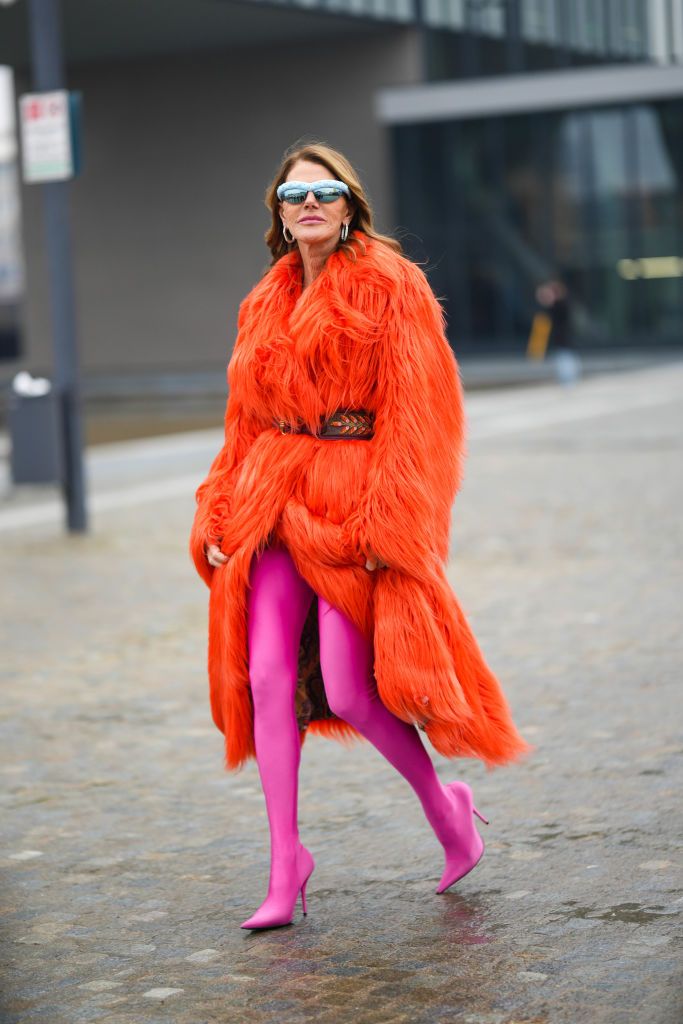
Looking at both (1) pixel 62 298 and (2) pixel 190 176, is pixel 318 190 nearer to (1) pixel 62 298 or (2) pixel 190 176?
(1) pixel 62 298

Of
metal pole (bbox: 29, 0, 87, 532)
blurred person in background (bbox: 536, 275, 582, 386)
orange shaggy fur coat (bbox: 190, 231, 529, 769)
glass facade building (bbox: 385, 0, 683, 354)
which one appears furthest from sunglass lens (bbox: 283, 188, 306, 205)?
glass facade building (bbox: 385, 0, 683, 354)

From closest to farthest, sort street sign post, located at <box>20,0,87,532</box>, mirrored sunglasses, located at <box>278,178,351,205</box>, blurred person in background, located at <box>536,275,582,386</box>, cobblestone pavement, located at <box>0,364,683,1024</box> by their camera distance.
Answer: cobblestone pavement, located at <box>0,364,683,1024</box> < mirrored sunglasses, located at <box>278,178,351,205</box> < street sign post, located at <box>20,0,87,532</box> < blurred person in background, located at <box>536,275,582,386</box>

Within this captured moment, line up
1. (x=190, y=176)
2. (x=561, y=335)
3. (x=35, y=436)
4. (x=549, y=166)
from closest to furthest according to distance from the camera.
A: (x=35, y=436)
(x=561, y=335)
(x=549, y=166)
(x=190, y=176)

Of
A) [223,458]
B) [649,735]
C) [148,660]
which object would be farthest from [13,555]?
[223,458]

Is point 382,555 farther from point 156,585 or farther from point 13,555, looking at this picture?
point 13,555

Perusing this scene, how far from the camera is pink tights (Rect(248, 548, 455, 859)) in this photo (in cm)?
408

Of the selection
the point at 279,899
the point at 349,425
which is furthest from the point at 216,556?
the point at 279,899

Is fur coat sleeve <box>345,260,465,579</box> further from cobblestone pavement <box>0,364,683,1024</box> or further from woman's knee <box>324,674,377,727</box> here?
cobblestone pavement <box>0,364,683,1024</box>

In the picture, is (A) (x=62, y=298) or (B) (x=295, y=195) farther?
(A) (x=62, y=298)

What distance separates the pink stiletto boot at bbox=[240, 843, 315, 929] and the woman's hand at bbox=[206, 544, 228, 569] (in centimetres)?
73

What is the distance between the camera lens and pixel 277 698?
4086 millimetres

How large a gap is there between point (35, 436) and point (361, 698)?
883cm

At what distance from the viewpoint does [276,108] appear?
41531 millimetres

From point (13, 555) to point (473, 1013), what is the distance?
8.29 meters
